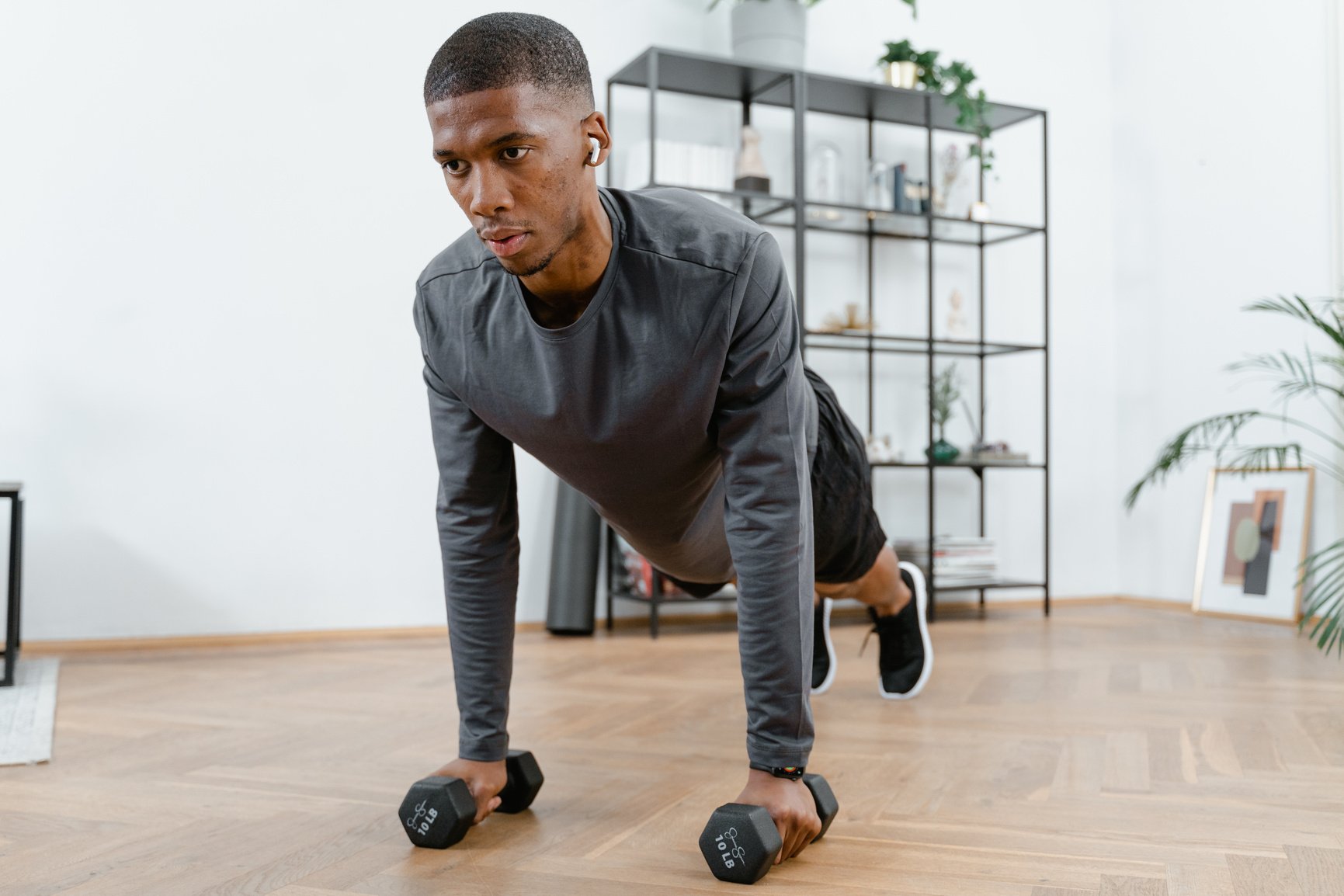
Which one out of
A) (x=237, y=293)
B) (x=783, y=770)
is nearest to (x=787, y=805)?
(x=783, y=770)

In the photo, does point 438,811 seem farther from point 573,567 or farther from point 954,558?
point 954,558

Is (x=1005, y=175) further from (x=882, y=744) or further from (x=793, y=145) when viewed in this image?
(x=882, y=744)

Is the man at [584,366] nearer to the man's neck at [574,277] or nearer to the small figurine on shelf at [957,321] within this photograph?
the man's neck at [574,277]

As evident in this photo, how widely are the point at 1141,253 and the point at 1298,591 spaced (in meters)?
1.51

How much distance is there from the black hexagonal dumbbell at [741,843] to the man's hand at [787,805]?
18 mm

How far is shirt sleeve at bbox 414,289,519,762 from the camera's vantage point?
56.3 inches

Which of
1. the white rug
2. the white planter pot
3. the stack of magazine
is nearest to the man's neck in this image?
the white rug

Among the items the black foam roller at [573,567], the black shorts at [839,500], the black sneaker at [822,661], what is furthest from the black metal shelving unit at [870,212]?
the black shorts at [839,500]

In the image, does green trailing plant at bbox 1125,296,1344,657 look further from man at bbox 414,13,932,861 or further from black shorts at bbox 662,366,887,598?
man at bbox 414,13,932,861

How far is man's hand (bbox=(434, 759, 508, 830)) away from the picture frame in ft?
10.2

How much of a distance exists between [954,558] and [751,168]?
5.08ft

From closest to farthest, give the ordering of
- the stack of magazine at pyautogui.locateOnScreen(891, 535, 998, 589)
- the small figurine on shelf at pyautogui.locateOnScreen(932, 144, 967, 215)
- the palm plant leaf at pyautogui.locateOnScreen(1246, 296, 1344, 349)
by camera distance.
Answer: the palm plant leaf at pyautogui.locateOnScreen(1246, 296, 1344, 349)
the stack of magazine at pyautogui.locateOnScreen(891, 535, 998, 589)
the small figurine on shelf at pyautogui.locateOnScreen(932, 144, 967, 215)

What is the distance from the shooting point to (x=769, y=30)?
3744mm

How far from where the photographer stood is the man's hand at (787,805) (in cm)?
126
